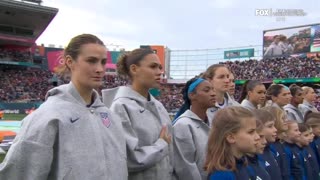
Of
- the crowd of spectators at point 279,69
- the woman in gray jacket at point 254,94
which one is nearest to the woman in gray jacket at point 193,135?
the woman in gray jacket at point 254,94

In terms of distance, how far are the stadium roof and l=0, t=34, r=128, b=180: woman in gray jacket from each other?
45535mm

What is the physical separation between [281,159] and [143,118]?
6.31ft

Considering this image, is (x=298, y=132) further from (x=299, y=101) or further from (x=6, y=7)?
(x=6, y=7)

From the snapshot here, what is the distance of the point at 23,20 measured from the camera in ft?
167

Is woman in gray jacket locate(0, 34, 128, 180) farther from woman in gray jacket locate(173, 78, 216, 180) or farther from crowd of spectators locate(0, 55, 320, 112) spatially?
crowd of spectators locate(0, 55, 320, 112)

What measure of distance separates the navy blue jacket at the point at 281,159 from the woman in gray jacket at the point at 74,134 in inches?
88.3

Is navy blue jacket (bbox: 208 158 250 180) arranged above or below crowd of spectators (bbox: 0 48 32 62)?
below

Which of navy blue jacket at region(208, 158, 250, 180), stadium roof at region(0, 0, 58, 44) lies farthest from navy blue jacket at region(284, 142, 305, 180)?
stadium roof at region(0, 0, 58, 44)

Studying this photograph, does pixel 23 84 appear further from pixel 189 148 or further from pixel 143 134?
pixel 143 134

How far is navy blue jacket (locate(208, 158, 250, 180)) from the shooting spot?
10.2ft

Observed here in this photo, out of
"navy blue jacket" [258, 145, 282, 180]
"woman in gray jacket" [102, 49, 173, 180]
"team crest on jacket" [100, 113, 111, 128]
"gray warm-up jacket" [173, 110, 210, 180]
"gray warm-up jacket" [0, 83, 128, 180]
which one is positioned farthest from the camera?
"navy blue jacket" [258, 145, 282, 180]

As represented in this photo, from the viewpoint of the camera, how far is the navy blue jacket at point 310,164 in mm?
4918

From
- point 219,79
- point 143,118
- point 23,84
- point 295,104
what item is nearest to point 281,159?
point 219,79

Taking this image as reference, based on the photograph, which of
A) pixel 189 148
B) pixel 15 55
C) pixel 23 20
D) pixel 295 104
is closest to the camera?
pixel 189 148
